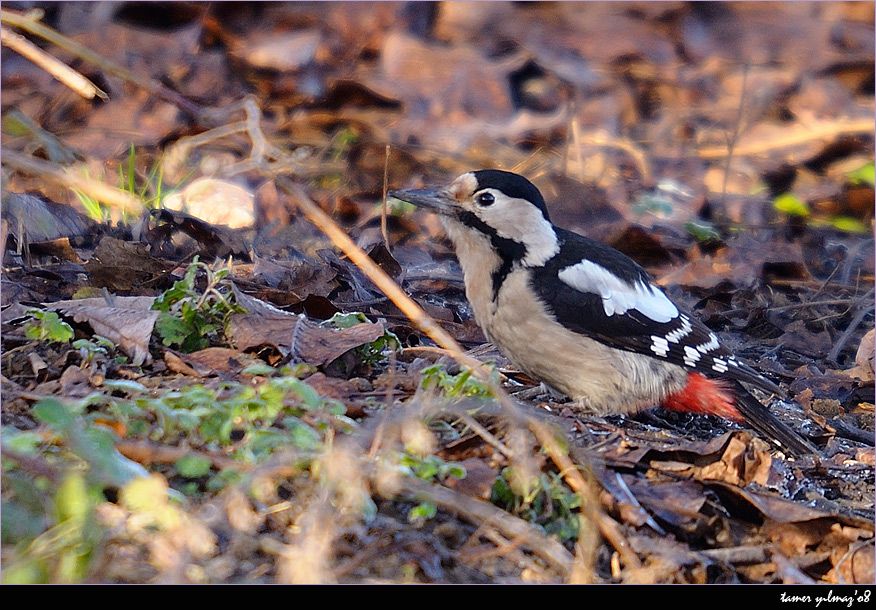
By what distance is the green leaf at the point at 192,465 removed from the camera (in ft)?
9.04

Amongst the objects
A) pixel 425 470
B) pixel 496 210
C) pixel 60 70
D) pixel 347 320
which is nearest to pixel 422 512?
pixel 425 470

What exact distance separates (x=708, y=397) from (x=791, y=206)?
431cm

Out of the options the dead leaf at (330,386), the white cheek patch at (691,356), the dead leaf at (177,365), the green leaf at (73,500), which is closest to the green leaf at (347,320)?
the dead leaf at (330,386)

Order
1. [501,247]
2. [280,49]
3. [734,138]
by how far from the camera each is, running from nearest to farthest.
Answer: [501,247], [734,138], [280,49]

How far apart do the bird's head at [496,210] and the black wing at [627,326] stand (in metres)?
0.11

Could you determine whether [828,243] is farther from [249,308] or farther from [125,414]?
[125,414]

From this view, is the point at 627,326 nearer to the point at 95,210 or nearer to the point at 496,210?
the point at 496,210

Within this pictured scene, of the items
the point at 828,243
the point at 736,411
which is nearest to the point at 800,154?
the point at 828,243

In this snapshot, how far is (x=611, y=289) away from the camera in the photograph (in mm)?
4473

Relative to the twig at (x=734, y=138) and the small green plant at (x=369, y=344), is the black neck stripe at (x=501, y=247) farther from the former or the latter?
the twig at (x=734, y=138)

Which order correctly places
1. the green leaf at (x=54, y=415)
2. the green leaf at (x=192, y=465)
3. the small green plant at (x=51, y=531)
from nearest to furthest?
the small green plant at (x=51, y=531)
the green leaf at (x=54, y=415)
the green leaf at (x=192, y=465)

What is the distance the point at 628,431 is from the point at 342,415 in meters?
1.18

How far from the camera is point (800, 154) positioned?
30.2ft

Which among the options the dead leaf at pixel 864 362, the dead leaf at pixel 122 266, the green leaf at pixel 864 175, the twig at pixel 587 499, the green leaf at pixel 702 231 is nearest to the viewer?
the twig at pixel 587 499
